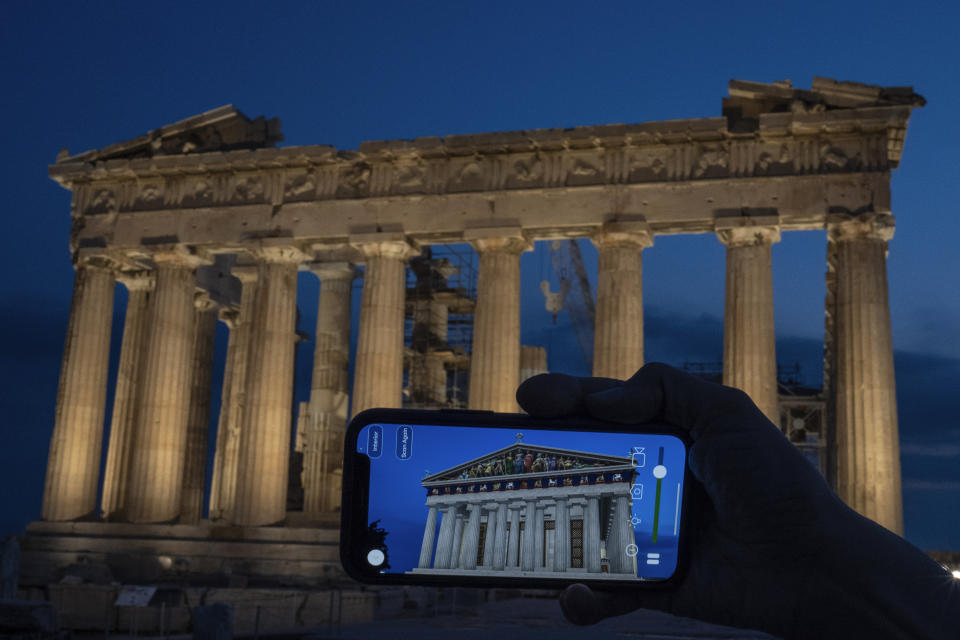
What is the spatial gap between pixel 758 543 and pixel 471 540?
120 cm

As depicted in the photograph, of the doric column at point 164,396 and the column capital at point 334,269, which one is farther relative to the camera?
the column capital at point 334,269

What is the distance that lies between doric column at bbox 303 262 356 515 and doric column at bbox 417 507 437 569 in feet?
104

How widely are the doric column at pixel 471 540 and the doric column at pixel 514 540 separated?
0.14m

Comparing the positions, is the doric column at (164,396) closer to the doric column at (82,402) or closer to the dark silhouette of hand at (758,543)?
the doric column at (82,402)

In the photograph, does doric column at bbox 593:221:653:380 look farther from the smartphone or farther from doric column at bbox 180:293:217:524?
the smartphone

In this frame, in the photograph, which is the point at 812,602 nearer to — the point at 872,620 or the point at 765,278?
the point at 872,620

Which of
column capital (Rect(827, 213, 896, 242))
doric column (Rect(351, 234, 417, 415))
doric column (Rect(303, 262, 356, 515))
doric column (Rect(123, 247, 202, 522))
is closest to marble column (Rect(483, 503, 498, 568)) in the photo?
column capital (Rect(827, 213, 896, 242))

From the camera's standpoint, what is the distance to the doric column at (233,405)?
40.4m

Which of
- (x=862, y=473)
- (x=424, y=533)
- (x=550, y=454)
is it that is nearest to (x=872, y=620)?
(x=550, y=454)

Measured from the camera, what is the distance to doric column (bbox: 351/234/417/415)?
3294 centimetres

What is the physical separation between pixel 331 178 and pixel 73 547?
15.1m

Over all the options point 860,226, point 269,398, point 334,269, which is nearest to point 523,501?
point 860,226

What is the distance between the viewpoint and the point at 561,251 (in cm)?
10525

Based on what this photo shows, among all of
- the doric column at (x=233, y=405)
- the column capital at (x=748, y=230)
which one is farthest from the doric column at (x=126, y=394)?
the column capital at (x=748, y=230)
